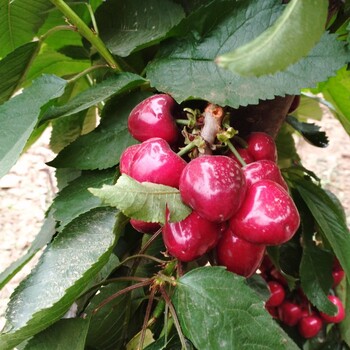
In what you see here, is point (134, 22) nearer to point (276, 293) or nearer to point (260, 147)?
point (260, 147)

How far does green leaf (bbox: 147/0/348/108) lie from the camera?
0.42 metres

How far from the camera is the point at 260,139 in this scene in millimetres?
465

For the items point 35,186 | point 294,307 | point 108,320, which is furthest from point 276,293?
point 35,186

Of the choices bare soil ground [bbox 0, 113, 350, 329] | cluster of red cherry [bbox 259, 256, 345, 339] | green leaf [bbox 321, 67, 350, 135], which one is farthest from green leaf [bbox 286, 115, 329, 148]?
bare soil ground [bbox 0, 113, 350, 329]

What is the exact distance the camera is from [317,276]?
0.71 meters

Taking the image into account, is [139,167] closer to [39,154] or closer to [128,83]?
[128,83]

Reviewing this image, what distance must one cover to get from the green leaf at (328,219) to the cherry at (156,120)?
0.82 ft

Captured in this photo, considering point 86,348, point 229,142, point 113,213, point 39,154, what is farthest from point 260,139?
point 39,154

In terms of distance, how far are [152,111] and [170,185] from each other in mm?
70

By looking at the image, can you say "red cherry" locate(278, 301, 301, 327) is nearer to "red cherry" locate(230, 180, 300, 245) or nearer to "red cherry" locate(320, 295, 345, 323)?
"red cherry" locate(320, 295, 345, 323)

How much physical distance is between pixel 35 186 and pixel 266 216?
2.07 meters

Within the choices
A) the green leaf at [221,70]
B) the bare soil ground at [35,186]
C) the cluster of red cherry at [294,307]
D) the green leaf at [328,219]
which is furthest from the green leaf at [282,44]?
the bare soil ground at [35,186]

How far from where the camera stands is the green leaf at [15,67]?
0.57 m

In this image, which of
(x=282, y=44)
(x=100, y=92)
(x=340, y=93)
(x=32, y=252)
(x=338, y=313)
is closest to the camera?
(x=282, y=44)
